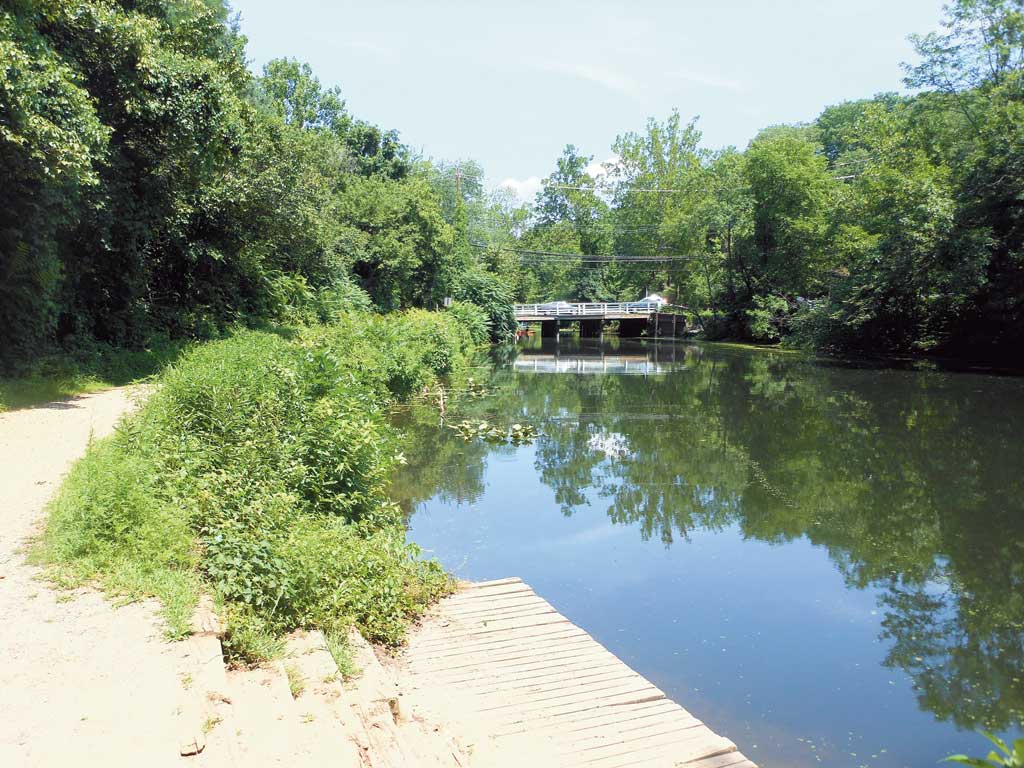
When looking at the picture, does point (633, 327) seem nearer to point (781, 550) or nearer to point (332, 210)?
point (332, 210)

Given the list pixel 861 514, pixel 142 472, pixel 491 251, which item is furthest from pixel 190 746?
pixel 491 251

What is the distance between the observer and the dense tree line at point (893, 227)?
26.9m

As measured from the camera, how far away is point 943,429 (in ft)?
56.0

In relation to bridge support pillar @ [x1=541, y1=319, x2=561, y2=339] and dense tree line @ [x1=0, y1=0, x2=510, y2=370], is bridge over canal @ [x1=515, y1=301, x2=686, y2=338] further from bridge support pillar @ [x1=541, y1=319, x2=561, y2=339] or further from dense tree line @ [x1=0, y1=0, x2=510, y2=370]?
dense tree line @ [x1=0, y1=0, x2=510, y2=370]

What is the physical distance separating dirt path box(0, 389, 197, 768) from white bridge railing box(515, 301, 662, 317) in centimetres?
5574

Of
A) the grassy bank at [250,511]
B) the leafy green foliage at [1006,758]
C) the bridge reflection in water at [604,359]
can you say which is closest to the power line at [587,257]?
the bridge reflection in water at [604,359]

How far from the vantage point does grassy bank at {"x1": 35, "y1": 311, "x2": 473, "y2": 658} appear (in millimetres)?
5402

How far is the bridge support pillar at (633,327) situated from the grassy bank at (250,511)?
57.7m

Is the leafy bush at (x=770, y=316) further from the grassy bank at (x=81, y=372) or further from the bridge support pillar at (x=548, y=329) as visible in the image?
the grassy bank at (x=81, y=372)

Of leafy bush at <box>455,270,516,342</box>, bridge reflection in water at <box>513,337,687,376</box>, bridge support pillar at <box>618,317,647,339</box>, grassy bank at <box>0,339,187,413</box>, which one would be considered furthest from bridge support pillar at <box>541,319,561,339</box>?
grassy bank at <box>0,339,187,413</box>

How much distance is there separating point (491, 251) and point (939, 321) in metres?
33.6

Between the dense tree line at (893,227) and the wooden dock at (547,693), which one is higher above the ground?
the dense tree line at (893,227)

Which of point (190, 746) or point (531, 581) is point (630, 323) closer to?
Result: point (531, 581)

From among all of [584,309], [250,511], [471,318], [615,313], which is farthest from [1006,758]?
[584,309]
